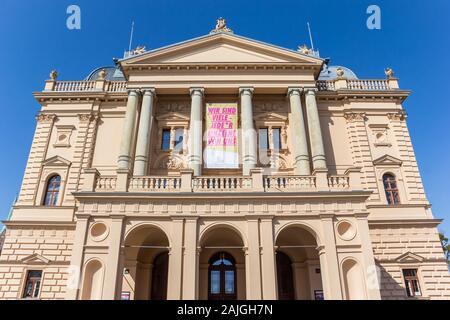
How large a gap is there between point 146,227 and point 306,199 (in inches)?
323

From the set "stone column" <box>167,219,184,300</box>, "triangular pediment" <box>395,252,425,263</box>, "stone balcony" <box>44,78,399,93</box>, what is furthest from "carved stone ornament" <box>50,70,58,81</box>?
"triangular pediment" <box>395,252,425,263</box>

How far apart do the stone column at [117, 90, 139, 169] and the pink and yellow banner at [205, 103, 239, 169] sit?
523 cm

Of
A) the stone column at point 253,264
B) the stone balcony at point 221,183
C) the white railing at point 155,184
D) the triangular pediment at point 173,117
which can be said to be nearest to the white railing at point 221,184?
the stone balcony at point 221,183

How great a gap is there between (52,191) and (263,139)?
1557 cm

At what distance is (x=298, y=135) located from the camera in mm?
21938

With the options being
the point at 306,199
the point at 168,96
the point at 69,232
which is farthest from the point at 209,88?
the point at 69,232

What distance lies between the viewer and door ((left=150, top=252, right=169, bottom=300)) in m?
19.4

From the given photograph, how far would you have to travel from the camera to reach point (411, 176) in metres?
22.4

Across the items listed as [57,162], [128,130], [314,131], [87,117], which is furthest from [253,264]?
[87,117]

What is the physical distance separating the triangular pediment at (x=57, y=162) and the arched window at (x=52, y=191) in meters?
0.88

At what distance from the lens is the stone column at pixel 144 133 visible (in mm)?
20469

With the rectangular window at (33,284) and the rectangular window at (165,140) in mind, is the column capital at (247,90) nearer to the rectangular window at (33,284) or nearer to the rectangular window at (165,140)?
the rectangular window at (165,140)

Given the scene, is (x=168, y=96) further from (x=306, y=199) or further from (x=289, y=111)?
(x=306, y=199)
